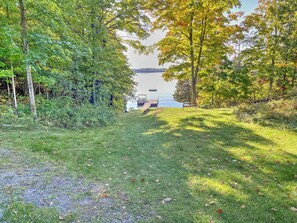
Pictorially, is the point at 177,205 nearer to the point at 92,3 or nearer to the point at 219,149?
the point at 219,149

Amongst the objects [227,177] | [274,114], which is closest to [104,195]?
[227,177]

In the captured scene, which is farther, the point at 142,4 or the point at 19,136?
the point at 142,4

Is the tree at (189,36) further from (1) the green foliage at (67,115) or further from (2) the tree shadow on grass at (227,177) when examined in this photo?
(2) the tree shadow on grass at (227,177)

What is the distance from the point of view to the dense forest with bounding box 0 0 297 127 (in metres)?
7.22

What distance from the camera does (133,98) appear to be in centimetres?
1630

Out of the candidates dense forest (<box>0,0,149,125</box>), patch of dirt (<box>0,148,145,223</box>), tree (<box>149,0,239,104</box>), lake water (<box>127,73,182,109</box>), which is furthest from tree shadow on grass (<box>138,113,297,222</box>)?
lake water (<box>127,73,182,109</box>)

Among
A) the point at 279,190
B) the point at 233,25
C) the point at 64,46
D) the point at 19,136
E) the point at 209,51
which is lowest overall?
the point at 279,190

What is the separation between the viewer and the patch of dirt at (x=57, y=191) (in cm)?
239

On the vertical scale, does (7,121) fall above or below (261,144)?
above

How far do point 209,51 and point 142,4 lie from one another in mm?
4706

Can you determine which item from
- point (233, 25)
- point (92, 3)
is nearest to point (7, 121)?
point (92, 3)

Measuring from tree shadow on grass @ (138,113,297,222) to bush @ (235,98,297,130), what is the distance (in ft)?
4.23

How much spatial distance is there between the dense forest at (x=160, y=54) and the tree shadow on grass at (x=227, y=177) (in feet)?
12.9

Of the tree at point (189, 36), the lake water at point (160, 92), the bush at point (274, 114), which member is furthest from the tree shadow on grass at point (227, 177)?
the lake water at point (160, 92)
